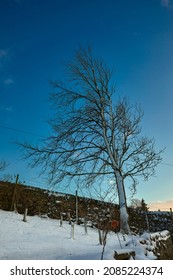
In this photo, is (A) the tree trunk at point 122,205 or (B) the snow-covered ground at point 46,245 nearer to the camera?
(B) the snow-covered ground at point 46,245

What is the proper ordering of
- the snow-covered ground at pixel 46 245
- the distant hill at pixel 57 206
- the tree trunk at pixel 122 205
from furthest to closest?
Result: 1. the distant hill at pixel 57 206
2. the tree trunk at pixel 122 205
3. the snow-covered ground at pixel 46 245

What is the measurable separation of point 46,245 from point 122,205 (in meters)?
5.34

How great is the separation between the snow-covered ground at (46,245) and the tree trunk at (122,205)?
2.14 meters

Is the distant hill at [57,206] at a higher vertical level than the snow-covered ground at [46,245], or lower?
higher

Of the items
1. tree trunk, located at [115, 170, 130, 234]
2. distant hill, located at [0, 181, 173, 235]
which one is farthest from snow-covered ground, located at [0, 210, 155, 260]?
tree trunk, located at [115, 170, 130, 234]

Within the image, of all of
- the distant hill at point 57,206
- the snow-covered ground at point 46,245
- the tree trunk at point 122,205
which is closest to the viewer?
the snow-covered ground at point 46,245

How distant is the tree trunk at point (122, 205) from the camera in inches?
405

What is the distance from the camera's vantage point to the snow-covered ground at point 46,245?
14.5 feet

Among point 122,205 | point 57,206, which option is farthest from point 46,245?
point 57,206

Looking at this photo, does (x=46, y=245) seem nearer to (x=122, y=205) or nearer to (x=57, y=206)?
(x=122, y=205)

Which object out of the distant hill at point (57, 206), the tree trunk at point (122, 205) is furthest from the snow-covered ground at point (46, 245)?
the tree trunk at point (122, 205)

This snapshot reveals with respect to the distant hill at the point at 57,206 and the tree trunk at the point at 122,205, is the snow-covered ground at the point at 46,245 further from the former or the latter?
the tree trunk at the point at 122,205
